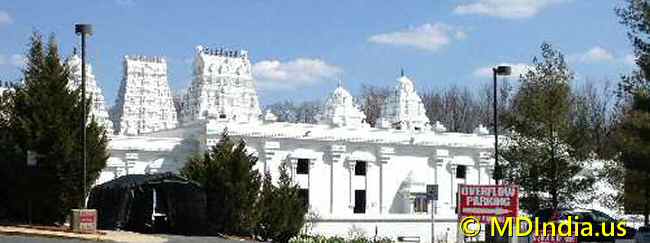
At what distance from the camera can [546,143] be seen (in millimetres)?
39375

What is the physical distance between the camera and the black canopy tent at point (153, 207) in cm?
3150

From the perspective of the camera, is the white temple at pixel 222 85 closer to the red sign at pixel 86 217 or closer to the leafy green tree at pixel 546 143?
the leafy green tree at pixel 546 143

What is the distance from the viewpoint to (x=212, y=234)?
31.9m

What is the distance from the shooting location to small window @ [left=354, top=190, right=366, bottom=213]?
60.9 meters

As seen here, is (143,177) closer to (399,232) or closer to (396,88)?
(399,232)

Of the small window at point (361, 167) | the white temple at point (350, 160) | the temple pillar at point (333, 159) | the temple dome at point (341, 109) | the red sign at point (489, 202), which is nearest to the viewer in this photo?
the red sign at point (489, 202)

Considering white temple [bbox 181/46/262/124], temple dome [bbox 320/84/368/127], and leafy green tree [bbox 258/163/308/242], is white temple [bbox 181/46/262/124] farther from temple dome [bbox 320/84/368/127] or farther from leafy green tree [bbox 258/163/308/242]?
leafy green tree [bbox 258/163/308/242]

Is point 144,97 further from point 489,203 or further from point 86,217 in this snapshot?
point 489,203

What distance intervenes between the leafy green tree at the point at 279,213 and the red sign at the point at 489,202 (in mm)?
15678

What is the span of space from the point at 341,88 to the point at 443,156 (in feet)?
45.7

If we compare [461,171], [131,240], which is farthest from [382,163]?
[131,240]

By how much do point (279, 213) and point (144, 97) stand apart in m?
51.1

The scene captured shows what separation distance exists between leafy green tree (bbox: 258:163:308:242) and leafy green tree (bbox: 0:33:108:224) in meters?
5.87

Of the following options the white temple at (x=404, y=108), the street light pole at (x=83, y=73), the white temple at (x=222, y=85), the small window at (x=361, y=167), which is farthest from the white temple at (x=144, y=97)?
the street light pole at (x=83, y=73)
